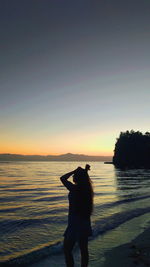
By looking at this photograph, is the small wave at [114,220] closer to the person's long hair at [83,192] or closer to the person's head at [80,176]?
the person's long hair at [83,192]

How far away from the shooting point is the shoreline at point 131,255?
21.8 feet

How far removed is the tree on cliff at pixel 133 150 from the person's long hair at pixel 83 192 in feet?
460

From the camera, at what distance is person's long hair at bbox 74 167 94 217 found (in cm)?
470

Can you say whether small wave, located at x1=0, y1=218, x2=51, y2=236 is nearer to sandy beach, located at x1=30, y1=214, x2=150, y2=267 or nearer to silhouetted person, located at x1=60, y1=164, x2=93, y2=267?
sandy beach, located at x1=30, y1=214, x2=150, y2=267

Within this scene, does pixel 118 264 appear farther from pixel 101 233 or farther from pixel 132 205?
pixel 132 205

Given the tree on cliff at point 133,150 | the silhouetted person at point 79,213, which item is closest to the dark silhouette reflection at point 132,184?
the silhouetted person at point 79,213

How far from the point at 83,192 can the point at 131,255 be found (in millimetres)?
4154

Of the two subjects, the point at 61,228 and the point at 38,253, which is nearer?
the point at 38,253

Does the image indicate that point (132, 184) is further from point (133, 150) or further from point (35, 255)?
point (133, 150)

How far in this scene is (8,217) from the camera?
42.7 feet

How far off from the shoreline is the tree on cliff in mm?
136017

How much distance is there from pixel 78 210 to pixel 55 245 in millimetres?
4846

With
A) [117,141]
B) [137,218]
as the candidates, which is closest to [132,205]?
[137,218]

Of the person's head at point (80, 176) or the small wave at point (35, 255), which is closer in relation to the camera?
the person's head at point (80, 176)
